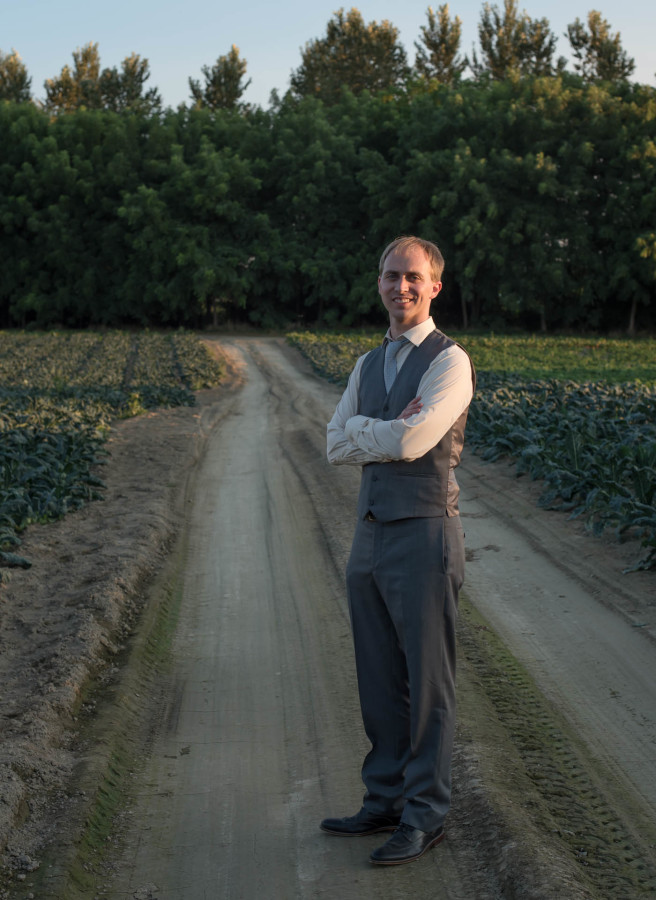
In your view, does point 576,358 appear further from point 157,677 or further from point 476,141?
point 157,677

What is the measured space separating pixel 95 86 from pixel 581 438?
63.8 metres

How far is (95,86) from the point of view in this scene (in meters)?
65.8

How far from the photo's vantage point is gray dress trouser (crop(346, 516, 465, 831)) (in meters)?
3.29

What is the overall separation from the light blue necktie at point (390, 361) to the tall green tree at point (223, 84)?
62539 mm

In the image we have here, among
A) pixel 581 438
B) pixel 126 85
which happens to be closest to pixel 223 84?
pixel 126 85

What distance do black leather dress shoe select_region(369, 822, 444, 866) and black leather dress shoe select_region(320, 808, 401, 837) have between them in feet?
0.62

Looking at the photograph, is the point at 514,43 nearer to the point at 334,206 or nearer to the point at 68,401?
the point at 334,206

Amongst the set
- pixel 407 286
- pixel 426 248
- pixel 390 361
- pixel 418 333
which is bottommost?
pixel 390 361

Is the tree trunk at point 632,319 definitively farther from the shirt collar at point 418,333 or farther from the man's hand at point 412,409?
the man's hand at point 412,409

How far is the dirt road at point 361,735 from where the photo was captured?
336 cm

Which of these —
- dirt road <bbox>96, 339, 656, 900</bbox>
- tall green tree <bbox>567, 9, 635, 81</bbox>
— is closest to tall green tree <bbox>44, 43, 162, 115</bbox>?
tall green tree <bbox>567, 9, 635, 81</bbox>

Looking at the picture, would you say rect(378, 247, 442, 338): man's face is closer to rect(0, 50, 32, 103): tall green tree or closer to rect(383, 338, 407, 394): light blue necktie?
rect(383, 338, 407, 394): light blue necktie

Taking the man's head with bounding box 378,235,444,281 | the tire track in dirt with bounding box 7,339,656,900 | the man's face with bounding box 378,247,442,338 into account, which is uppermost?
the man's head with bounding box 378,235,444,281

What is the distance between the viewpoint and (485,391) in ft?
56.5
